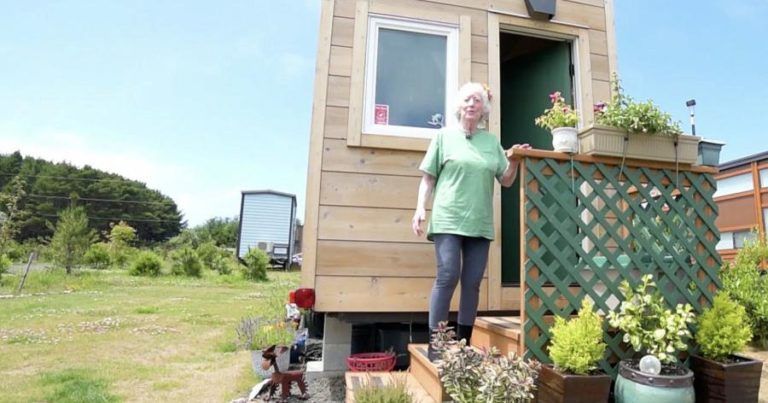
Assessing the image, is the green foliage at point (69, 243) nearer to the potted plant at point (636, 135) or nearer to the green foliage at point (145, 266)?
the green foliage at point (145, 266)

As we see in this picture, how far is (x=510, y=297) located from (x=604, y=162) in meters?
1.03

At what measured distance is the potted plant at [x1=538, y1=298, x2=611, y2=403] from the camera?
5.24ft

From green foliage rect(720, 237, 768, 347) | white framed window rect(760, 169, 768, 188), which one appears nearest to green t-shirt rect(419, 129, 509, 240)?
green foliage rect(720, 237, 768, 347)

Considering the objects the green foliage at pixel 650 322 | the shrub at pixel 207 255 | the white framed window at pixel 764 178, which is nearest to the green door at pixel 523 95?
the green foliage at pixel 650 322

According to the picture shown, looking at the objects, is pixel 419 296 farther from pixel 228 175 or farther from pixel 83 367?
pixel 228 175

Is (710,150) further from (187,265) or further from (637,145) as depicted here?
(187,265)

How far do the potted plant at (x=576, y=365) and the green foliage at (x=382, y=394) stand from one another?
1.88 ft

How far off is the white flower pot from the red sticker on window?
1062 mm

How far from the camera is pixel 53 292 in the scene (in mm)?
7926

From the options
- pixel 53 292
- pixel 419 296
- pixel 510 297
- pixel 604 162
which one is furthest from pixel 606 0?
pixel 53 292

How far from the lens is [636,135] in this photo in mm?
1984

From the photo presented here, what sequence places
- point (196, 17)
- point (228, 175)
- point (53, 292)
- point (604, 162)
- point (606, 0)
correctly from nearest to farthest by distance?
1. point (604, 162)
2. point (606, 0)
3. point (196, 17)
4. point (53, 292)
5. point (228, 175)

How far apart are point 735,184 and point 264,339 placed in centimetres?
635

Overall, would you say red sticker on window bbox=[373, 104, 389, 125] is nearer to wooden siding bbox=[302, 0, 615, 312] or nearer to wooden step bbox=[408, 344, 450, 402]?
wooden siding bbox=[302, 0, 615, 312]
